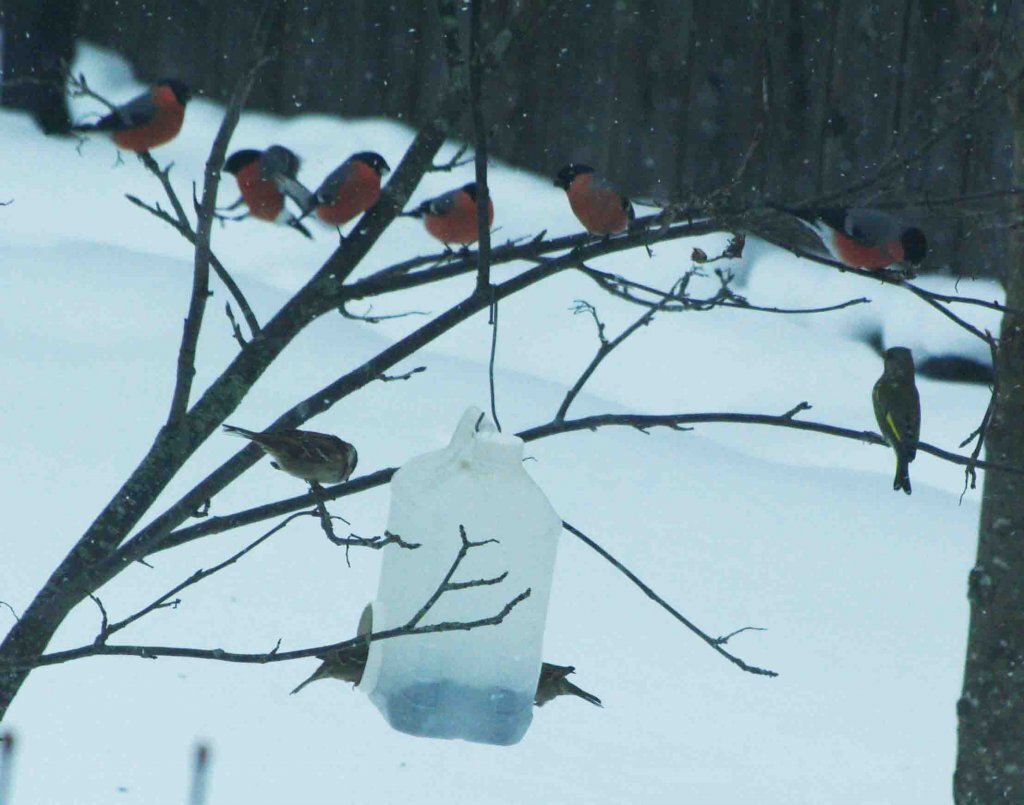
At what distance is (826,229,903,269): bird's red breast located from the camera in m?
4.39

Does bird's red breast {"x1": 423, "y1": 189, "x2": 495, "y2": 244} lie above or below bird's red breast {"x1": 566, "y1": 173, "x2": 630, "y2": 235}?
above

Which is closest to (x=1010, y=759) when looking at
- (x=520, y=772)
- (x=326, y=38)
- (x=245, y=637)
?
(x=520, y=772)

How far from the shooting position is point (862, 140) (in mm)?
7016

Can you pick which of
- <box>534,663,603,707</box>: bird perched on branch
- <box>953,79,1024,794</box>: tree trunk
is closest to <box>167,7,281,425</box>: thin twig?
<box>534,663,603,707</box>: bird perched on branch

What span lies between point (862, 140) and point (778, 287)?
0.95m

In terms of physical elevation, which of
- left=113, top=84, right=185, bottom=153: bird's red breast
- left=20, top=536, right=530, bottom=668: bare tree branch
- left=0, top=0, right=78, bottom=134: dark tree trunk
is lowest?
left=20, top=536, right=530, bottom=668: bare tree branch

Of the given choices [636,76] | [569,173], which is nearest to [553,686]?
[569,173]

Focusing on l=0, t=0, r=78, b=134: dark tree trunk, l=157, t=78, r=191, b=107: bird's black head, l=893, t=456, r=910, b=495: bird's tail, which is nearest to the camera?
l=893, t=456, r=910, b=495: bird's tail

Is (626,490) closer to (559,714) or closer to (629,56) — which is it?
(559,714)

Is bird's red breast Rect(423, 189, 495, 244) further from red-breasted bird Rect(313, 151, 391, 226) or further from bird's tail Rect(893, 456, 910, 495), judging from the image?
bird's tail Rect(893, 456, 910, 495)

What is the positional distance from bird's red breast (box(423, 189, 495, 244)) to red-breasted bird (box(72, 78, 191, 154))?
3.35ft

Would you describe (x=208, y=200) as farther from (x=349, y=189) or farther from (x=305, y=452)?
(x=349, y=189)

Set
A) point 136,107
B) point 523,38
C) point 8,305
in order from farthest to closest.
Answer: point 8,305, point 136,107, point 523,38

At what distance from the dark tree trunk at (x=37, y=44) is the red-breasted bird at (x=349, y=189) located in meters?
3.32
